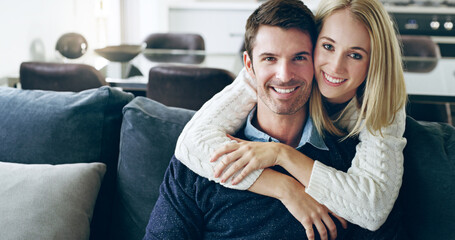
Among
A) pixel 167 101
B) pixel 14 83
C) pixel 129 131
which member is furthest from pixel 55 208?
pixel 14 83

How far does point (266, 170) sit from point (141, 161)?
41 centimetres

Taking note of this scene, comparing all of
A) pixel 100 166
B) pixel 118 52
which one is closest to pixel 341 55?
pixel 100 166

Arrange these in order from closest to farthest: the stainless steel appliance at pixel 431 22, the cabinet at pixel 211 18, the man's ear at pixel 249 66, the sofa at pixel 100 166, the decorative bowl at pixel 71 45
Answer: the sofa at pixel 100 166, the man's ear at pixel 249 66, the decorative bowl at pixel 71 45, the stainless steel appliance at pixel 431 22, the cabinet at pixel 211 18

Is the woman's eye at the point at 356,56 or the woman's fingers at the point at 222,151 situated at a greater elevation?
the woman's eye at the point at 356,56

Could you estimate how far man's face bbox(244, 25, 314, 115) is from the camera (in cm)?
119

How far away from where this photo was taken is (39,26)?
2.65m

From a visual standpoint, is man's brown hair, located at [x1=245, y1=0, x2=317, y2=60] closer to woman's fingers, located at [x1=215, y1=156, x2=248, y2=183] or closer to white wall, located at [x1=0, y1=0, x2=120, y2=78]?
woman's fingers, located at [x1=215, y1=156, x2=248, y2=183]

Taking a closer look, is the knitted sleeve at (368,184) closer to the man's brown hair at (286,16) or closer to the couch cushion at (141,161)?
Answer: the man's brown hair at (286,16)

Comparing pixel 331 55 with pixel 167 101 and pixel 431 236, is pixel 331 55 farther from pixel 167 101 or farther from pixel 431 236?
pixel 167 101

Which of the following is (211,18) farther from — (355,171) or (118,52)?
(355,171)

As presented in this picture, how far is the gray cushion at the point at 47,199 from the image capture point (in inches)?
44.7

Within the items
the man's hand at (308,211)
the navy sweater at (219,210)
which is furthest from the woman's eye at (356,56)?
the man's hand at (308,211)

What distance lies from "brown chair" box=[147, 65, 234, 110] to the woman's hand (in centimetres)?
82

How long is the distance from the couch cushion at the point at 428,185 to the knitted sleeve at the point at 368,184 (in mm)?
100
